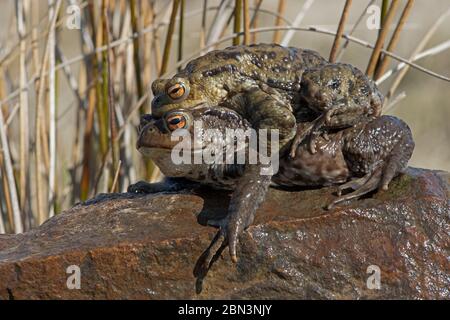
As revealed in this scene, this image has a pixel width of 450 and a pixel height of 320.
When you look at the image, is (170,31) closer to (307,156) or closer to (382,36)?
(382,36)

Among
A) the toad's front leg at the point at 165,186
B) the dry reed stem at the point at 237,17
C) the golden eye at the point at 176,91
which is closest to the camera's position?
the golden eye at the point at 176,91

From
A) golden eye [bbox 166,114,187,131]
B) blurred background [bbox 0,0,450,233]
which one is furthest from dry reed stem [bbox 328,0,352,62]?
golden eye [bbox 166,114,187,131]

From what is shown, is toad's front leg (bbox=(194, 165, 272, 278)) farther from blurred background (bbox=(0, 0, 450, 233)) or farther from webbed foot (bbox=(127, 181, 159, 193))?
blurred background (bbox=(0, 0, 450, 233))

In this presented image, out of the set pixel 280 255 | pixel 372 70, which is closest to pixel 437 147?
pixel 372 70

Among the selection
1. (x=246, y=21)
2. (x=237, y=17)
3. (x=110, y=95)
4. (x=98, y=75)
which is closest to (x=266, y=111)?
(x=246, y=21)

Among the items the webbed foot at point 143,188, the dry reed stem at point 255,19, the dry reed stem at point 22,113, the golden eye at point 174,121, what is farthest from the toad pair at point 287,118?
the dry reed stem at point 22,113

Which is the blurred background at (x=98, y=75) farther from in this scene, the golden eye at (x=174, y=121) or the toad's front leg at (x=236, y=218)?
the toad's front leg at (x=236, y=218)
